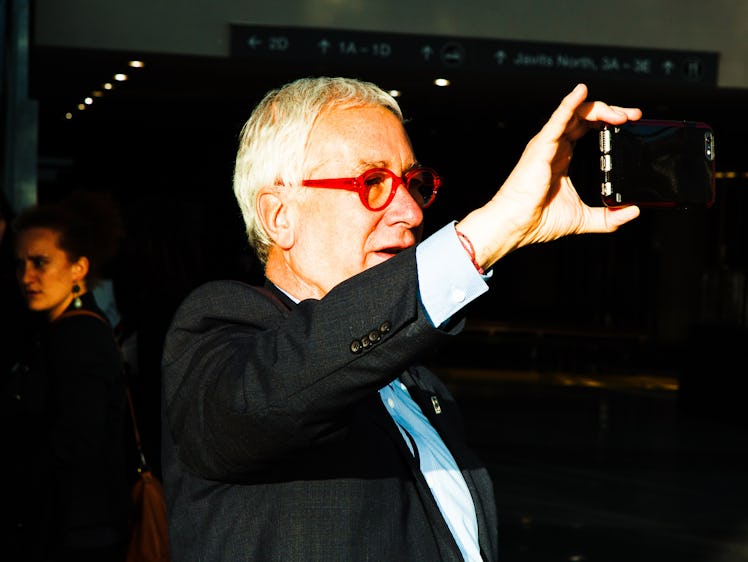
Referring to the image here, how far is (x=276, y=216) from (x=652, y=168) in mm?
666

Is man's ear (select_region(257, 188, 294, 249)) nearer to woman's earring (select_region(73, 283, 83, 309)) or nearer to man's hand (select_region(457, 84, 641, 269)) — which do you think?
man's hand (select_region(457, 84, 641, 269))

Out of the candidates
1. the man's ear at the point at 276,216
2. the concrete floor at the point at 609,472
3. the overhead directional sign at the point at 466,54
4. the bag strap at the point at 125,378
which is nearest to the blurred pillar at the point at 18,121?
the overhead directional sign at the point at 466,54

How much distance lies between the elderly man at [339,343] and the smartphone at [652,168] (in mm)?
38

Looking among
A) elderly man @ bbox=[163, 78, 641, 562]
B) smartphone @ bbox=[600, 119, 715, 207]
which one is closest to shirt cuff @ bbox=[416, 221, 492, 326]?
elderly man @ bbox=[163, 78, 641, 562]

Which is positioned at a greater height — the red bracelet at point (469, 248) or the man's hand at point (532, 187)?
the man's hand at point (532, 187)

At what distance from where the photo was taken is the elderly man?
1591 millimetres

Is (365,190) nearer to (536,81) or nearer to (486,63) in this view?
(486,63)

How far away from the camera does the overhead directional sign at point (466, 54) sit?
12.2 meters

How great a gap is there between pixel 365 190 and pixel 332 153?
0.27ft

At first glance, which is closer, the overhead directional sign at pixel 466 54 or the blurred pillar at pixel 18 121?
the blurred pillar at pixel 18 121

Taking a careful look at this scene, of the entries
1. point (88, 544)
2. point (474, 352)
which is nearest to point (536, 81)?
point (474, 352)

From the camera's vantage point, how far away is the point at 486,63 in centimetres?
1274

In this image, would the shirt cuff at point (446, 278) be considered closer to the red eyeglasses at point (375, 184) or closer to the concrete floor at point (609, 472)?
the red eyeglasses at point (375, 184)

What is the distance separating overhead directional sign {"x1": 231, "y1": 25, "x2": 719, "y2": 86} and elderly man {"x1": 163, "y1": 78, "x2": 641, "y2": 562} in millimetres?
10089
